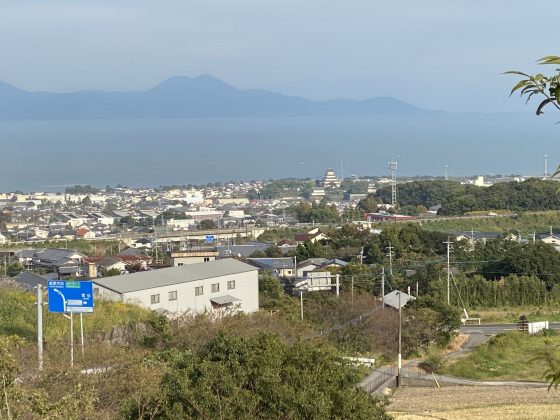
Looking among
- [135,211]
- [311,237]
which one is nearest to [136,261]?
[311,237]

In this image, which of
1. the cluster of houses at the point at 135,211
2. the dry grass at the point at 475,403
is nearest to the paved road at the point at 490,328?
the dry grass at the point at 475,403

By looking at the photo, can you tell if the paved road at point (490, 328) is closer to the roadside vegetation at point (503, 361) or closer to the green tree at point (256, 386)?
the roadside vegetation at point (503, 361)

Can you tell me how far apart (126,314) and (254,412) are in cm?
789

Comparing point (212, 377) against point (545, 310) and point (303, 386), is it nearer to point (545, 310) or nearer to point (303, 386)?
point (303, 386)

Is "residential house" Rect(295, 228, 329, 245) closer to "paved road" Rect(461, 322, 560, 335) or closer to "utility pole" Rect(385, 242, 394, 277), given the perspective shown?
"utility pole" Rect(385, 242, 394, 277)

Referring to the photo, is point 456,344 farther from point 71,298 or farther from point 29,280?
point 29,280

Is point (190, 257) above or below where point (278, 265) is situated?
above

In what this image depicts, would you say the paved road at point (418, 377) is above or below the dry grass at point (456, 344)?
above

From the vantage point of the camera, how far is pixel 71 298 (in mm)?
11523

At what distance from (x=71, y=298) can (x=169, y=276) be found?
6.62 m

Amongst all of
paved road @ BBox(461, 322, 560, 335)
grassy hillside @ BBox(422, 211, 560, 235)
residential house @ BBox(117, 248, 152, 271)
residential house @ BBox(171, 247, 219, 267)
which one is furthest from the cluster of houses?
paved road @ BBox(461, 322, 560, 335)

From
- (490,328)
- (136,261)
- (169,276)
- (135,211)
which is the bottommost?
(490,328)

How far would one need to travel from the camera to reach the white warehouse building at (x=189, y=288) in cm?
1683

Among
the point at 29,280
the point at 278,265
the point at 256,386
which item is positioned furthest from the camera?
the point at 278,265
